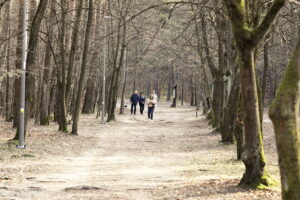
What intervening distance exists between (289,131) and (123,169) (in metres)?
7.44

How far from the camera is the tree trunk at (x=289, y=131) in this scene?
6473mm

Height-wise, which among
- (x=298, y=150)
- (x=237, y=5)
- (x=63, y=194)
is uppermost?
(x=237, y=5)

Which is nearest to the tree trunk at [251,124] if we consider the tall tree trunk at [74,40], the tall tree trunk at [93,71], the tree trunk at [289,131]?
the tree trunk at [289,131]

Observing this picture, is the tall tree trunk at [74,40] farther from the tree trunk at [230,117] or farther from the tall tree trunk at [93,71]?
the tall tree trunk at [93,71]

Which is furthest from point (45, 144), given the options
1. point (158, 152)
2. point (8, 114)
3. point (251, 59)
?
point (8, 114)

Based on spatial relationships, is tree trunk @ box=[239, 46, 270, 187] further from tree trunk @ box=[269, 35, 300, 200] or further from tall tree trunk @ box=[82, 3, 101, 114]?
tall tree trunk @ box=[82, 3, 101, 114]

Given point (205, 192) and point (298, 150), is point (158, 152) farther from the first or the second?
point (298, 150)

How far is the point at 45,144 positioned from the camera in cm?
1872

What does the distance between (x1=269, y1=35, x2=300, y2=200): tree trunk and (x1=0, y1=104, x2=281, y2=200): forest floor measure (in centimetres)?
243

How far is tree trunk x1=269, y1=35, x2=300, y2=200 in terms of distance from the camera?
647 centimetres

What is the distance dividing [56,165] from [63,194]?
14.8 feet

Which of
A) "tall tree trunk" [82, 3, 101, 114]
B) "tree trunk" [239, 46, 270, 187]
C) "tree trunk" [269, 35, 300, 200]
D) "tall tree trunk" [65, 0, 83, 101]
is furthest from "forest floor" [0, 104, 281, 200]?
"tall tree trunk" [82, 3, 101, 114]

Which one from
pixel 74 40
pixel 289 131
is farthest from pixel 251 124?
pixel 74 40

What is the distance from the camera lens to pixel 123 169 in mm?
13453
